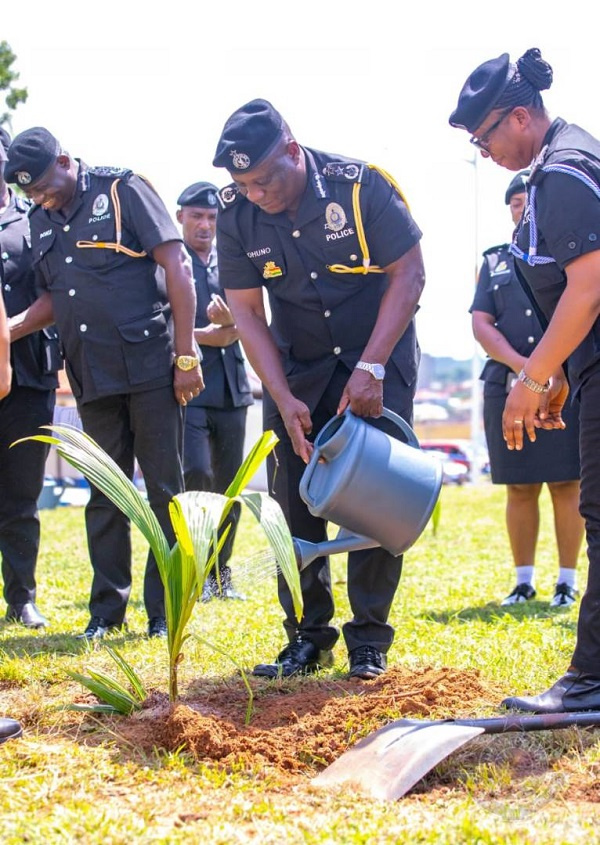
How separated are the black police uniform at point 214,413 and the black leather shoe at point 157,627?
1.47m

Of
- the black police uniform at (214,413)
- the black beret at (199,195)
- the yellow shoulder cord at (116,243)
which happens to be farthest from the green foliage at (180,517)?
the black beret at (199,195)

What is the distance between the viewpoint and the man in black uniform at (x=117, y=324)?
467 cm

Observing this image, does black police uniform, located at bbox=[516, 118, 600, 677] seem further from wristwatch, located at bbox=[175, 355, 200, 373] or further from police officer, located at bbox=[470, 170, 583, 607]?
police officer, located at bbox=[470, 170, 583, 607]

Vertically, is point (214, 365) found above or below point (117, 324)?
below

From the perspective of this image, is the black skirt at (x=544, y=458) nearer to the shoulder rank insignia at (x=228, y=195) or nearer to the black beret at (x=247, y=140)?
the shoulder rank insignia at (x=228, y=195)

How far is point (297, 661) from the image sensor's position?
12.7ft

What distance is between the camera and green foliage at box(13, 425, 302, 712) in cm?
284

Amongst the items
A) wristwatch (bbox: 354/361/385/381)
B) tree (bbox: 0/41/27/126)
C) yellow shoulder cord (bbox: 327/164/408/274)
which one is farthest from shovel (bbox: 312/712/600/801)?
tree (bbox: 0/41/27/126)

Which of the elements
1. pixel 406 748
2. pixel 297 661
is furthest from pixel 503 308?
pixel 406 748

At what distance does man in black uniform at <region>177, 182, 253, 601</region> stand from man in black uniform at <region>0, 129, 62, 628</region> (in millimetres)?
1219

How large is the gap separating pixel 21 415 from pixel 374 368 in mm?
2124

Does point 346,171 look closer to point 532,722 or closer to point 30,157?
point 30,157

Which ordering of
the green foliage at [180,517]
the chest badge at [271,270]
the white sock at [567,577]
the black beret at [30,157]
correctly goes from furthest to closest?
the white sock at [567,577] < the black beret at [30,157] < the chest badge at [271,270] < the green foliage at [180,517]

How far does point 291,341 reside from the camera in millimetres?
4090
